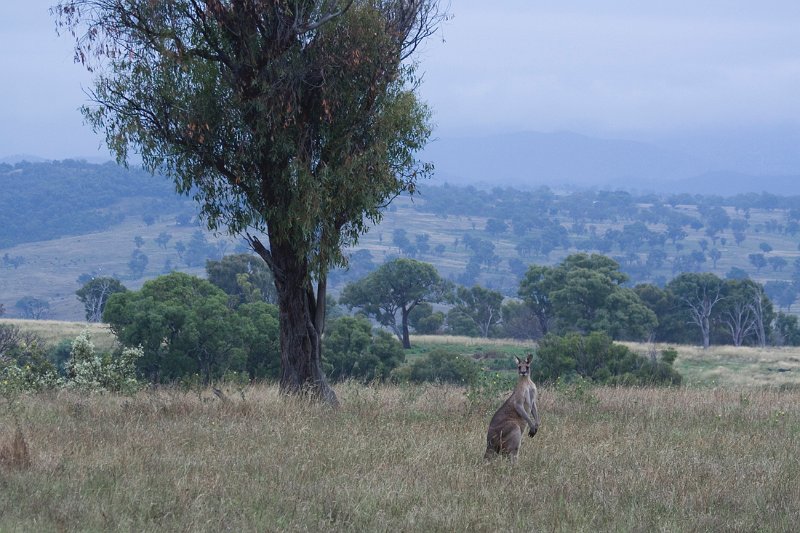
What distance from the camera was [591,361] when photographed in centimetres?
4806

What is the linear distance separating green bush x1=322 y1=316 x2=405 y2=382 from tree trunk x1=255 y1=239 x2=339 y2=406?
36174mm

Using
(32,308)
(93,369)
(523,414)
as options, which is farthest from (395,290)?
(32,308)

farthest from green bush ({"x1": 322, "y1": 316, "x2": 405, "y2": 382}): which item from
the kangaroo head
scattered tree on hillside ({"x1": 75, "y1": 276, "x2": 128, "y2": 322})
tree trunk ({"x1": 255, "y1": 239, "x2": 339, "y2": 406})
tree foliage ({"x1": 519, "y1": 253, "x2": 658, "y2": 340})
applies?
the kangaroo head

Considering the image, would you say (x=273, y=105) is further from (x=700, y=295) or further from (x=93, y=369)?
(x=700, y=295)

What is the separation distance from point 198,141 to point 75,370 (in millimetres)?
6776

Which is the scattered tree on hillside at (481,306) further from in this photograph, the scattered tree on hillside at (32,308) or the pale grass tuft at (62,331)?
the scattered tree on hillside at (32,308)

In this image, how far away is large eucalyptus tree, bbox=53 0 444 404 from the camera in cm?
1416

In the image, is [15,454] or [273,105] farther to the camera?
[273,105]

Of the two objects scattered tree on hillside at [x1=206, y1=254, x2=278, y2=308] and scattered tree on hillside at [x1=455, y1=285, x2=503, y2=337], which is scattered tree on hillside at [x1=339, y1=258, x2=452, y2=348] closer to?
scattered tree on hillside at [x1=455, y1=285, x2=503, y2=337]

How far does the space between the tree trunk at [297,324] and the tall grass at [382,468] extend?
4.14ft

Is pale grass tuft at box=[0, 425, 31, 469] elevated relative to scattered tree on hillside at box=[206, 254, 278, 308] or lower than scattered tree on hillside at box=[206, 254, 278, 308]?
lower

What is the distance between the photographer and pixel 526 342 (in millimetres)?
77312

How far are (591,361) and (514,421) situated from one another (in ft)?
127

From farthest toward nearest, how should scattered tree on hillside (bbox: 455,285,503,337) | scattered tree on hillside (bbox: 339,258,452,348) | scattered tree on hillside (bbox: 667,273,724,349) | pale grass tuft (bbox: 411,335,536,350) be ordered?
scattered tree on hillside (bbox: 455,285,503,337)
scattered tree on hillside (bbox: 667,273,724,349)
scattered tree on hillside (bbox: 339,258,452,348)
pale grass tuft (bbox: 411,335,536,350)
